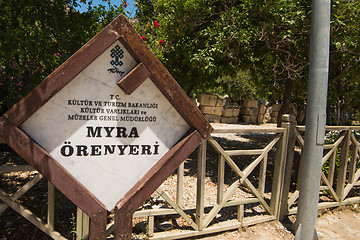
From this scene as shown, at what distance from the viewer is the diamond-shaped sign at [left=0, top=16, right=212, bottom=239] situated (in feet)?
5.14

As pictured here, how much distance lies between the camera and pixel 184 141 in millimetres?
1883

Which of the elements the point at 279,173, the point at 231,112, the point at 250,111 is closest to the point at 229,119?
the point at 231,112

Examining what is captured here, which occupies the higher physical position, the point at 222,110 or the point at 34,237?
the point at 222,110

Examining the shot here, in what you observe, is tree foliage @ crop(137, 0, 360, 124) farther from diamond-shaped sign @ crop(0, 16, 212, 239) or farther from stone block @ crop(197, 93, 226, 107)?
stone block @ crop(197, 93, 226, 107)

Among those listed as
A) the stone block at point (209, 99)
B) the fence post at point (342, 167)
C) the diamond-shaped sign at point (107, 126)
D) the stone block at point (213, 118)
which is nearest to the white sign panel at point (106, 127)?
the diamond-shaped sign at point (107, 126)

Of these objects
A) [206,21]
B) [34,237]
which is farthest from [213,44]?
[34,237]

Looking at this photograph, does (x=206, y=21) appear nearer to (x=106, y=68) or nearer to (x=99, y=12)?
(x=99, y=12)

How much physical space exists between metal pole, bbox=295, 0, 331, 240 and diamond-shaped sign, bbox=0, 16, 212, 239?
1505 mm

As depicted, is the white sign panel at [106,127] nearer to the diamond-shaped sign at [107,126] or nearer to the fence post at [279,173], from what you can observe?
the diamond-shaped sign at [107,126]

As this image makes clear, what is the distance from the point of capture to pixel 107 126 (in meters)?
1.75

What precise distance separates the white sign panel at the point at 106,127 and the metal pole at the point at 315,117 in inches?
66.5

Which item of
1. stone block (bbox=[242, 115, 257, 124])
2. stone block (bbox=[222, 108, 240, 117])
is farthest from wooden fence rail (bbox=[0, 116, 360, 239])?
stone block (bbox=[242, 115, 257, 124])

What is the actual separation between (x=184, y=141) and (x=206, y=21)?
4.20 metres

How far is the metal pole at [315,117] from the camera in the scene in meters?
2.66
